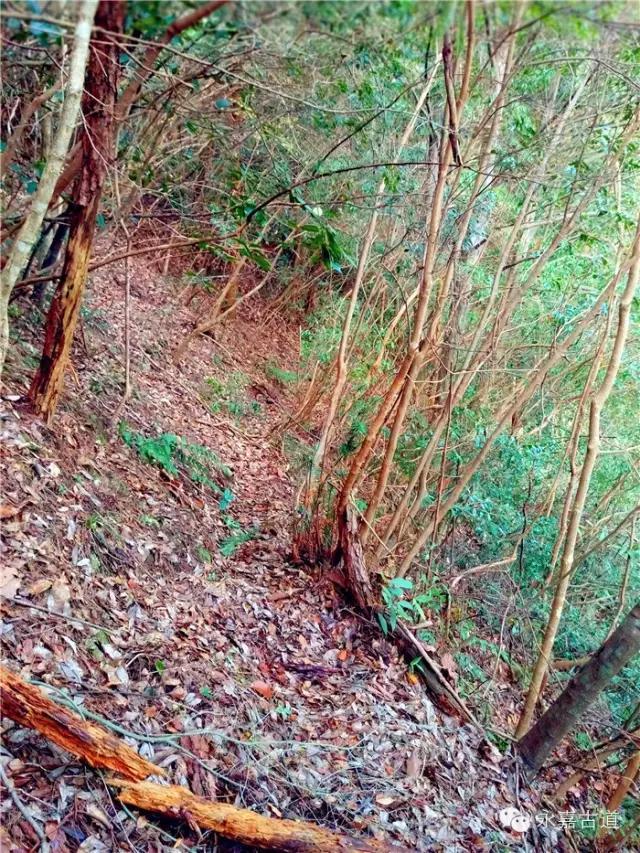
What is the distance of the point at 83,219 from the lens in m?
3.56

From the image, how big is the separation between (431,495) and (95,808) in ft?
14.7

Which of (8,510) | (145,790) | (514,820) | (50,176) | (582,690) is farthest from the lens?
(582,690)

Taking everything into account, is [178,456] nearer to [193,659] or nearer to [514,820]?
[193,659]

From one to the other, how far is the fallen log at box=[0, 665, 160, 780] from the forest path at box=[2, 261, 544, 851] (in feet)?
0.32

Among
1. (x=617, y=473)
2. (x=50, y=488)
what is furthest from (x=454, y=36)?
(x=617, y=473)

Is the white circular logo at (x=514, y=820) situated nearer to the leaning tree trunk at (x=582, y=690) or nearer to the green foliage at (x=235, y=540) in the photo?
the leaning tree trunk at (x=582, y=690)

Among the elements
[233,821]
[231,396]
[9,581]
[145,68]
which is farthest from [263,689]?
[231,396]

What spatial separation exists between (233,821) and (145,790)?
1.35 feet

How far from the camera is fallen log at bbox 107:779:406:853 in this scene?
224 cm

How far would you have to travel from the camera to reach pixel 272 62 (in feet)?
12.6

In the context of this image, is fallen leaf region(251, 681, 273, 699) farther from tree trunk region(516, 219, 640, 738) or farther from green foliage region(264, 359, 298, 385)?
green foliage region(264, 359, 298, 385)

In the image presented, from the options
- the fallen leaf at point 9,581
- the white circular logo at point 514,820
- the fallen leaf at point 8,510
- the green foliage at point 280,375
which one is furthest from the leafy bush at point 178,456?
the green foliage at point 280,375

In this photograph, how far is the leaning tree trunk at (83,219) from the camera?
3.23 meters

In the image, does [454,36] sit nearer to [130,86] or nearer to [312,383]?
[130,86]
